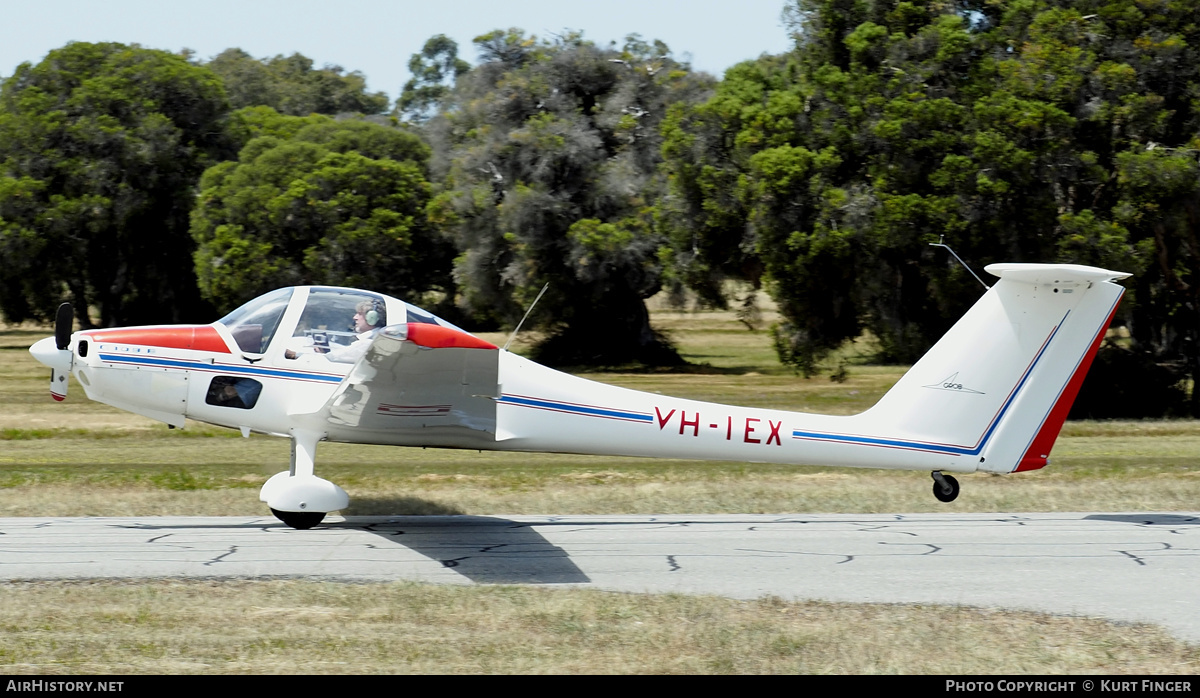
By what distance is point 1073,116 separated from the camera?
71.8 feet

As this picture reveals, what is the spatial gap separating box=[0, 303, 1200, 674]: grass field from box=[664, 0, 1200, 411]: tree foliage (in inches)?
159

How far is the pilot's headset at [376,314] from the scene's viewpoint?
407 inches

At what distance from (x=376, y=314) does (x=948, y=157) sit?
14.8 m

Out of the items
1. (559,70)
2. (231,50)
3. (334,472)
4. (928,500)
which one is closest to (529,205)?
(559,70)

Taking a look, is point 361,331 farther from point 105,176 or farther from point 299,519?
point 105,176

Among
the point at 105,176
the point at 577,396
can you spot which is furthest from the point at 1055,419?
→ the point at 105,176

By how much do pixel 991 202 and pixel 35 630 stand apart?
19062mm

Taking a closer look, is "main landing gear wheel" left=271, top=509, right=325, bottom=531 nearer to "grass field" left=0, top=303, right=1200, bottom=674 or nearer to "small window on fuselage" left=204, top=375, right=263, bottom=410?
"grass field" left=0, top=303, right=1200, bottom=674

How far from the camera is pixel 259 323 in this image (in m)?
10.5

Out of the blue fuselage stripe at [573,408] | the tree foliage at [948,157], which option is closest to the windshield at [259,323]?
the blue fuselage stripe at [573,408]

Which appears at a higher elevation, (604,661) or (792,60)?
(792,60)

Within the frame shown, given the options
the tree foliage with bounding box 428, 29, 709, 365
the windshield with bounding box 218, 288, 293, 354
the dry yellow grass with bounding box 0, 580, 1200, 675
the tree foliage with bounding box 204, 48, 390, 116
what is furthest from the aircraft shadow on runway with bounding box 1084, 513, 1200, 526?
the tree foliage with bounding box 204, 48, 390, 116

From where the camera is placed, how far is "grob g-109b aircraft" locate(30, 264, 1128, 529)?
10.2 m

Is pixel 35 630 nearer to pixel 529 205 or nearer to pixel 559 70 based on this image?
pixel 529 205
